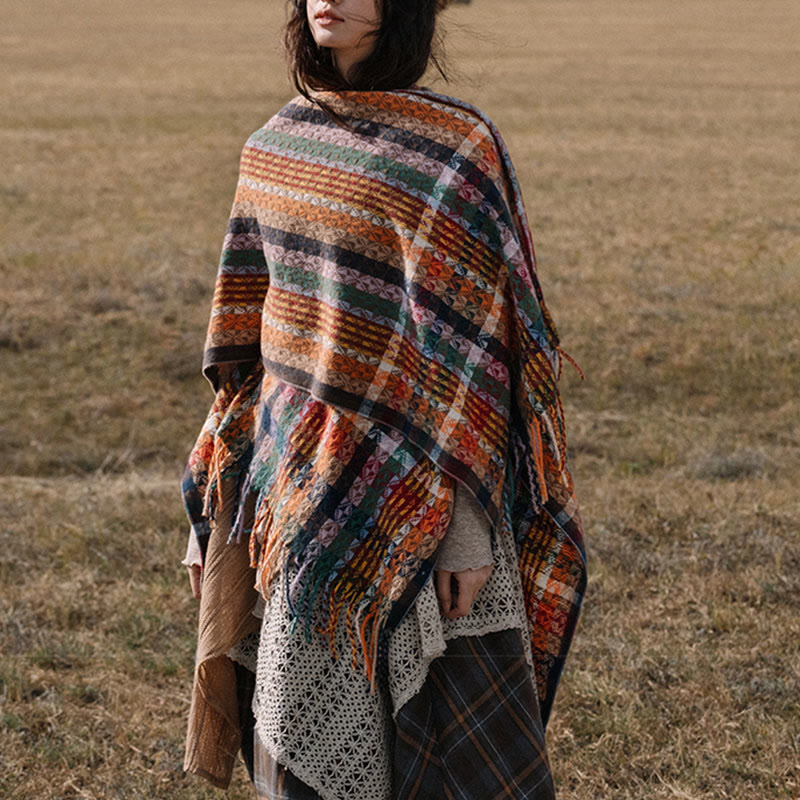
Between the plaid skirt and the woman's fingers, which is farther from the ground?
the woman's fingers

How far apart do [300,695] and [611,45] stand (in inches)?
1369

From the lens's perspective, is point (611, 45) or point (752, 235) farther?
point (611, 45)

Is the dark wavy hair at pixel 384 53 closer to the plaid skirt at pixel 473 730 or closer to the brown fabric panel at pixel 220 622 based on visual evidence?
the brown fabric panel at pixel 220 622

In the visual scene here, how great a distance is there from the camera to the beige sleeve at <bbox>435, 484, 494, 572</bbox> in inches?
83.0

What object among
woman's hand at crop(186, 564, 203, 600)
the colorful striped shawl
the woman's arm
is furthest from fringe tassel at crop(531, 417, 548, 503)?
woman's hand at crop(186, 564, 203, 600)

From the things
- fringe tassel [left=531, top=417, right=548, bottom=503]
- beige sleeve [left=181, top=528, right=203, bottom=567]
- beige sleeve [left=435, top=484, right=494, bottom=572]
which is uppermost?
fringe tassel [left=531, top=417, right=548, bottom=503]

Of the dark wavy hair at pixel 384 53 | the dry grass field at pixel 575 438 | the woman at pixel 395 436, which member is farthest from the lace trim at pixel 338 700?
the dry grass field at pixel 575 438

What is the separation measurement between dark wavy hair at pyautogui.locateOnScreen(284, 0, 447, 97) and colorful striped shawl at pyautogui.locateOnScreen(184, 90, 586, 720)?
5cm

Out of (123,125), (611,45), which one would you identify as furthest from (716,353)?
(611,45)

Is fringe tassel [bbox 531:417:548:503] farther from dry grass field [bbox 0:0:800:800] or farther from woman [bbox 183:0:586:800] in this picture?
dry grass field [bbox 0:0:800:800]

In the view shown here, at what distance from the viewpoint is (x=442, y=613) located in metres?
2.15

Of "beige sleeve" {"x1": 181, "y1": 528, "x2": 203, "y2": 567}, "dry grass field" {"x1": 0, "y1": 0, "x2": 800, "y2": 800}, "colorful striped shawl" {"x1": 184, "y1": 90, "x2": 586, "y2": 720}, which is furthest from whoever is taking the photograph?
"dry grass field" {"x1": 0, "y1": 0, "x2": 800, "y2": 800}

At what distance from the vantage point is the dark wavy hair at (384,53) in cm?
213

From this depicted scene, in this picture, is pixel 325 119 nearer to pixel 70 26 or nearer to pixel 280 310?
pixel 280 310
